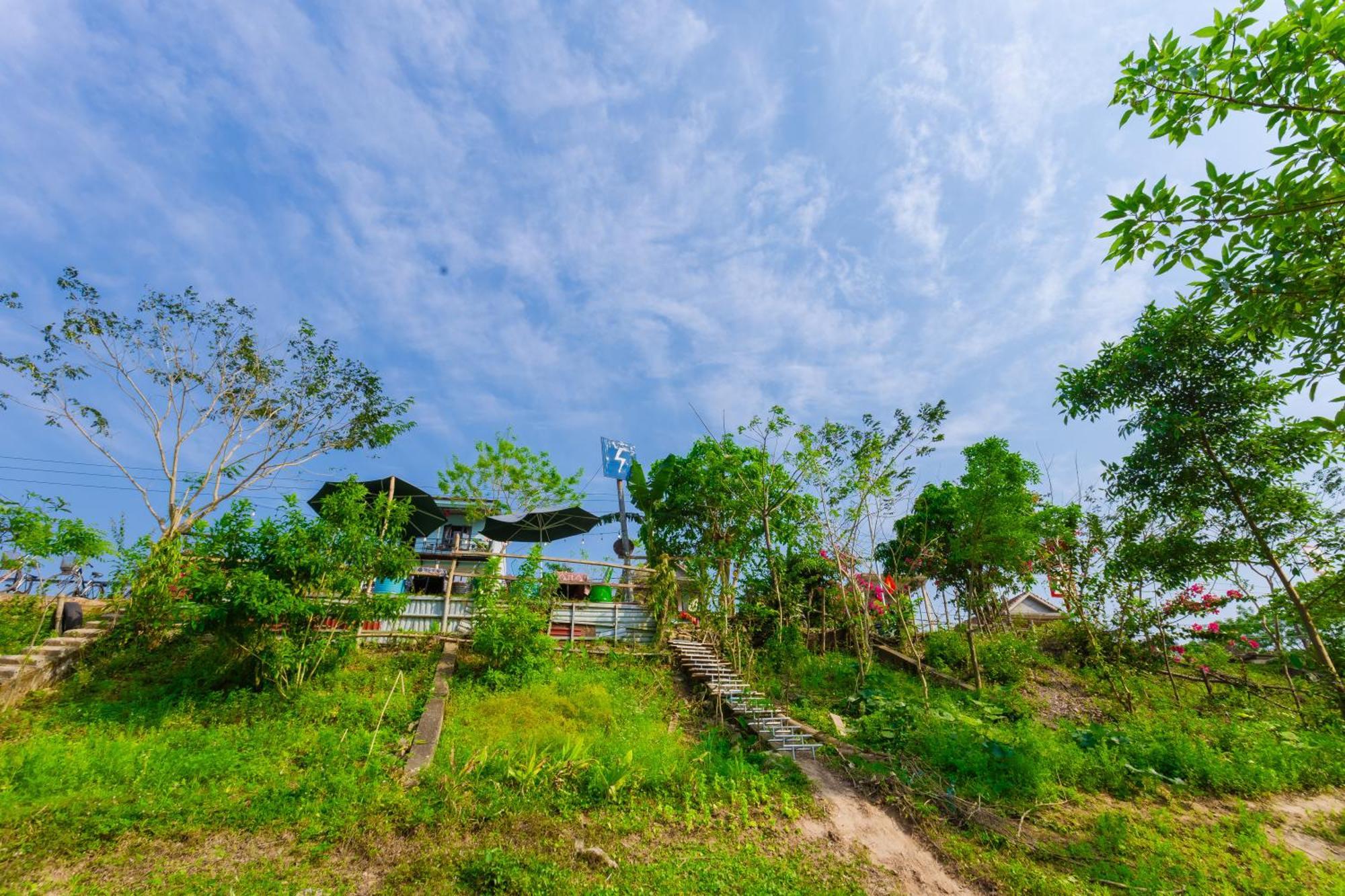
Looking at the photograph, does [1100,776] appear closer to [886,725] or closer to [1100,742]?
[1100,742]

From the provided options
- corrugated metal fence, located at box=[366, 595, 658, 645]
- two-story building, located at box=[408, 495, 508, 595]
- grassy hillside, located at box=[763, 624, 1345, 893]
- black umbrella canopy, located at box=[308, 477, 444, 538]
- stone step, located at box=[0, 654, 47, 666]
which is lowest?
grassy hillside, located at box=[763, 624, 1345, 893]

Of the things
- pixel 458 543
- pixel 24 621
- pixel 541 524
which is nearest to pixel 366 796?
pixel 24 621

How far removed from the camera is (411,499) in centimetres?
1138

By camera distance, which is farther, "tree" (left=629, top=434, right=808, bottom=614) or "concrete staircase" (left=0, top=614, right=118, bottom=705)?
"tree" (left=629, top=434, right=808, bottom=614)

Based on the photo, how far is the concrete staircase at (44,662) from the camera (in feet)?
26.6

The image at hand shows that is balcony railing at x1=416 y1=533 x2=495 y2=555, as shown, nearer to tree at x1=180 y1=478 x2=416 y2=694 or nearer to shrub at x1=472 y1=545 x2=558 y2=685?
shrub at x1=472 y1=545 x2=558 y2=685

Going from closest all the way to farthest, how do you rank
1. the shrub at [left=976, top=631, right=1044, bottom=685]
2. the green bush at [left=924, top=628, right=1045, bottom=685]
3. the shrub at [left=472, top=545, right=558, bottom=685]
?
the shrub at [left=472, top=545, right=558, bottom=685] → the shrub at [left=976, top=631, right=1044, bottom=685] → the green bush at [left=924, top=628, right=1045, bottom=685]

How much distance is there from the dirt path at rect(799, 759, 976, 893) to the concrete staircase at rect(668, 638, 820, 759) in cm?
100

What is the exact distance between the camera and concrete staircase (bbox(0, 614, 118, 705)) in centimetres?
810

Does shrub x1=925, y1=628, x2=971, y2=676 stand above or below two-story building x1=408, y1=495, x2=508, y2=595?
below

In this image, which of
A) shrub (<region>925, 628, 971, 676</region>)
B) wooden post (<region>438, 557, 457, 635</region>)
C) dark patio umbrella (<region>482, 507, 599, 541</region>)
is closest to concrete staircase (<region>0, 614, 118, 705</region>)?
wooden post (<region>438, 557, 457, 635</region>)

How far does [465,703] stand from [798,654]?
24.4 ft

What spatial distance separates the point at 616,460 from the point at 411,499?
8884mm

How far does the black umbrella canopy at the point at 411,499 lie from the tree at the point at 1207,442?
12973mm
